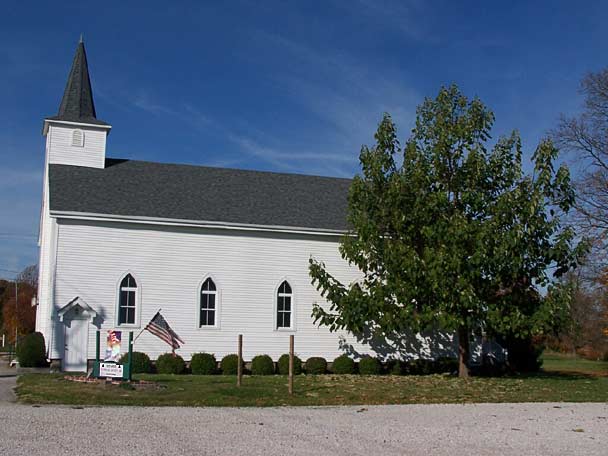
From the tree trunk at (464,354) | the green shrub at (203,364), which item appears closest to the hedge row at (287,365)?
the green shrub at (203,364)

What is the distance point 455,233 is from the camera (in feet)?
81.8

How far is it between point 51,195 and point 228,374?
32.4ft

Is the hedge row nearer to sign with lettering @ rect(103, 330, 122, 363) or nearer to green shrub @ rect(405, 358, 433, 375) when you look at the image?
green shrub @ rect(405, 358, 433, 375)

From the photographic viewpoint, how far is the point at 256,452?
36.7ft

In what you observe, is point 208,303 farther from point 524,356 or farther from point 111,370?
point 524,356

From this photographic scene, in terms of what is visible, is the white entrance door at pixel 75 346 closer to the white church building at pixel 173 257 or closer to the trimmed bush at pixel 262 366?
the white church building at pixel 173 257

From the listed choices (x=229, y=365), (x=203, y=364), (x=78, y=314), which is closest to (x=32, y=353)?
(x=78, y=314)

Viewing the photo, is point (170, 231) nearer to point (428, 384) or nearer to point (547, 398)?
point (428, 384)

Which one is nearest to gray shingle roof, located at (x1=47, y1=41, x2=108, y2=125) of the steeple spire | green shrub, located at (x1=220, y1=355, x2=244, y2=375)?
the steeple spire

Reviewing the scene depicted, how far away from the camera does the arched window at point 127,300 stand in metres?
28.6

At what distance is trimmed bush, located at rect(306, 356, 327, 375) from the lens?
1174 inches

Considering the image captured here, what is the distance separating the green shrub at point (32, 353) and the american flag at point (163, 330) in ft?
14.9

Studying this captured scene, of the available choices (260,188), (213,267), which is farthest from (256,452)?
(260,188)

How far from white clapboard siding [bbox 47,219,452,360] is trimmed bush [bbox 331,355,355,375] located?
3.29 feet
